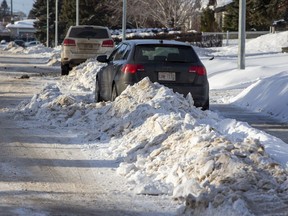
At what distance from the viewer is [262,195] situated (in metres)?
6.92

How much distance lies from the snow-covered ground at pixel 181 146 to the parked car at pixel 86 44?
1250 centimetres

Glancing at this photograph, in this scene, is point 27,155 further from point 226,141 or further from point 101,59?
point 101,59

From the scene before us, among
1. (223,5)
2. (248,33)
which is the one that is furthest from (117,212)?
(223,5)

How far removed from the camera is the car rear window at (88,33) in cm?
2811

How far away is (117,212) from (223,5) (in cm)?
7505

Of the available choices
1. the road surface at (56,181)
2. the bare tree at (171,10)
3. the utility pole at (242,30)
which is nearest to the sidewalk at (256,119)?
the road surface at (56,181)

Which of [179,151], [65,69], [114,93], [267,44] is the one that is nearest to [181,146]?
[179,151]

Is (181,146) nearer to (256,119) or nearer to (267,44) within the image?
(256,119)

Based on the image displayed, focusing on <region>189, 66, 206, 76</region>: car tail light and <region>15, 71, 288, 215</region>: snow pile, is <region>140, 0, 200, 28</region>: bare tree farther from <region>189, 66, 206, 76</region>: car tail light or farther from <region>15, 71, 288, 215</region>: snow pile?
<region>15, 71, 288, 215</region>: snow pile

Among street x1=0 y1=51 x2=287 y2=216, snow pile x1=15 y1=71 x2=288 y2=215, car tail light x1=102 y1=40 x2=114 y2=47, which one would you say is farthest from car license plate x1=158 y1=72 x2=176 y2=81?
car tail light x1=102 y1=40 x2=114 y2=47

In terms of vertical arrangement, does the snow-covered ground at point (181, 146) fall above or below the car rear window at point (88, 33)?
below

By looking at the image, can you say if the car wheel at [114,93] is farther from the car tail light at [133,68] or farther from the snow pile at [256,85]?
the snow pile at [256,85]

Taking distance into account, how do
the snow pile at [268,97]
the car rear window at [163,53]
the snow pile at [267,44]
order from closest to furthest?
the car rear window at [163,53]
the snow pile at [268,97]
the snow pile at [267,44]

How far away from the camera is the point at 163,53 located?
1384 cm
